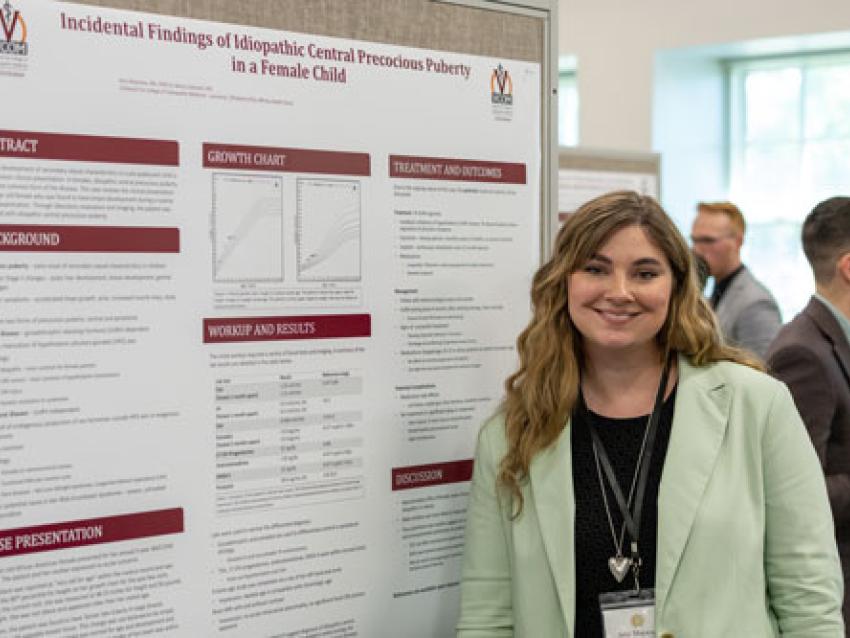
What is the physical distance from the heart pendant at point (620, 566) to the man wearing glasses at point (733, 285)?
3109 mm

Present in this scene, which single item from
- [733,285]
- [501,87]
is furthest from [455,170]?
[733,285]

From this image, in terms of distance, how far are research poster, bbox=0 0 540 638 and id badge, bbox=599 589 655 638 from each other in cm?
35

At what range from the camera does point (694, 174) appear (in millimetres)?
7109

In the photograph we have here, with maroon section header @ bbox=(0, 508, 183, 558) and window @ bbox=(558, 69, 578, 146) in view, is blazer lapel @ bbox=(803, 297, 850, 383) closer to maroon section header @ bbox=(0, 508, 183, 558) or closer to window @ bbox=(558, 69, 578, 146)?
maroon section header @ bbox=(0, 508, 183, 558)

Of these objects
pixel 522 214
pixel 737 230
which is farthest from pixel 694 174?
pixel 522 214

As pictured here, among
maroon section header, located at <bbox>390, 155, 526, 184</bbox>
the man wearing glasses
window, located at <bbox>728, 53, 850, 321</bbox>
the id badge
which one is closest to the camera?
the id badge

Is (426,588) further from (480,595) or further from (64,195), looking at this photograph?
(64,195)

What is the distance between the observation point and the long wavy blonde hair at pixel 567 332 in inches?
75.1

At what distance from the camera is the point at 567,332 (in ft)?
6.56

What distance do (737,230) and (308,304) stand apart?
13.4 feet

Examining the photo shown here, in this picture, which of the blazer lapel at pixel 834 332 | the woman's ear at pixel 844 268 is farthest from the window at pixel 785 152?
the blazer lapel at pixel 834 332

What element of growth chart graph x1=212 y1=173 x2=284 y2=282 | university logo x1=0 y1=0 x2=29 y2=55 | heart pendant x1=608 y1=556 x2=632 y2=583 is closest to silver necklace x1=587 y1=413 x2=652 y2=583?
heart pendant x1=608 y1=556 x2=632 y2=583

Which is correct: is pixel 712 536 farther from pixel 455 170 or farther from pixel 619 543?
pixel 455 170

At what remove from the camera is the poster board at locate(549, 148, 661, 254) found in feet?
13.4
